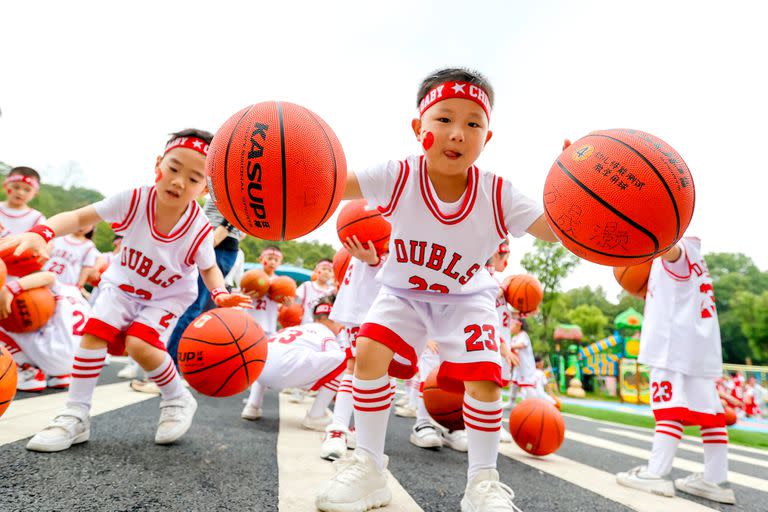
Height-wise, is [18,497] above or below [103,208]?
below

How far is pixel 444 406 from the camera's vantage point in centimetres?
364

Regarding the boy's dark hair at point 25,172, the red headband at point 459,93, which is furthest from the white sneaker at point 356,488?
the boy's dark hair at point 25,172

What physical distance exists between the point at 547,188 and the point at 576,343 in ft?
118

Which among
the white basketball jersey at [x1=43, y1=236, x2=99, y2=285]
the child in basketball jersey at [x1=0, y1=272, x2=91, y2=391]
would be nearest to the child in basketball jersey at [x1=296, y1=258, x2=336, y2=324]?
the white basketball jersey at [x1=43, y1=236, x2=99, y2=285]

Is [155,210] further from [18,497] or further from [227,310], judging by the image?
[18,497]

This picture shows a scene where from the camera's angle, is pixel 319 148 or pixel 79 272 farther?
pixel 79 272

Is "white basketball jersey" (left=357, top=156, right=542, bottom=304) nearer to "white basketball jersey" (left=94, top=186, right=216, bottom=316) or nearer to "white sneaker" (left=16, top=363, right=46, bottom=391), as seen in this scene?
"white basketball jersey" (left=94, top=186, right=216, bottom=316)

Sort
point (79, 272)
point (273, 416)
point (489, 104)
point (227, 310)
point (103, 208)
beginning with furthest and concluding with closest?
1. point (79, 272)
2. point (273, 416)
3. point (227, 310)
4. point (103, 208)
5. point (489, 104)

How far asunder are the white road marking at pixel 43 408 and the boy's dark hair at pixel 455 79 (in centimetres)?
289

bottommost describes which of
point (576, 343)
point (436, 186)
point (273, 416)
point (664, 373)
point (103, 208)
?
point (273, 416)

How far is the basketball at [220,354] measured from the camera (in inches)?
119

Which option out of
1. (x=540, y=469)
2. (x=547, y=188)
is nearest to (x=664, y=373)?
(x=540, y=469)

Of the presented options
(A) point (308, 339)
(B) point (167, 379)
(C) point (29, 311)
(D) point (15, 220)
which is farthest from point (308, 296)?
(B) point (167, 379)

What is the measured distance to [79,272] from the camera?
759 cm
